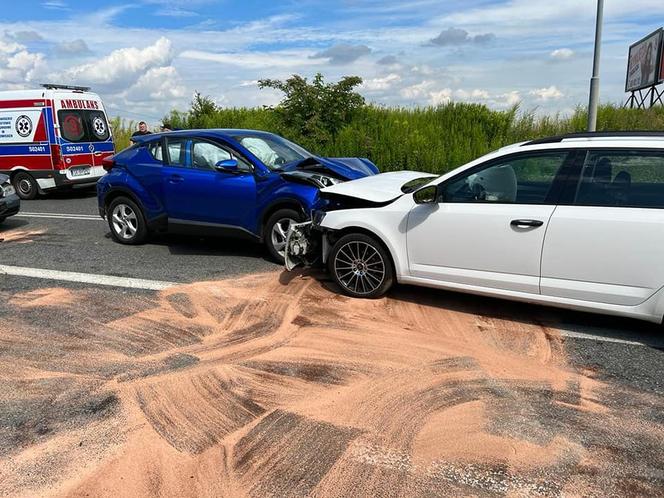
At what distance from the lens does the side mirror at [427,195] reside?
5113 mm

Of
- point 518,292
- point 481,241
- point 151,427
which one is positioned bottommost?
point 151,427

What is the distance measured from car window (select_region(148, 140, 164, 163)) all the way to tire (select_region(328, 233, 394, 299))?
3.55 m

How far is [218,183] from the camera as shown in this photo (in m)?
7.34

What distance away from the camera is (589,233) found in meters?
4.44

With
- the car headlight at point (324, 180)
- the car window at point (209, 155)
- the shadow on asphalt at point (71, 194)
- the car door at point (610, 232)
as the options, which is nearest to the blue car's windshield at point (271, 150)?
the car window at point (209, 155)

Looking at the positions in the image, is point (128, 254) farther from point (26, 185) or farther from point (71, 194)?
point (71, 194)

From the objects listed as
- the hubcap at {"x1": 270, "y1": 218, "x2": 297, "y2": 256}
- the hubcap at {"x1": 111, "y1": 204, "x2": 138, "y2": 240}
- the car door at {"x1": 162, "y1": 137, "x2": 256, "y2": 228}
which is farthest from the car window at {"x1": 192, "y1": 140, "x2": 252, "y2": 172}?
the hubcap at {"x1": 111, "y1": 204, "x2": 138, "y2": 240}

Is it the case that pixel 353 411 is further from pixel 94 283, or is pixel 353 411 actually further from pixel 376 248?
pixel 94 283

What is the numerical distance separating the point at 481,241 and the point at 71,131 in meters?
11.9

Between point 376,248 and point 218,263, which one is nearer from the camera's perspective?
point 376,248

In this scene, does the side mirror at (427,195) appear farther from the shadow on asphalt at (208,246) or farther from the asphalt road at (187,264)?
the shadow on asphalt at (208,246)

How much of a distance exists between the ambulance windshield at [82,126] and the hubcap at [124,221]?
19.9 feet

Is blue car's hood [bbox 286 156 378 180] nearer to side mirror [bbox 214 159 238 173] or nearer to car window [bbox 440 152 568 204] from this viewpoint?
side mirror [bbox 214 159 238 173]

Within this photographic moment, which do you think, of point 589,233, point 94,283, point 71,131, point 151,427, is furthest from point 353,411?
point 71,131
